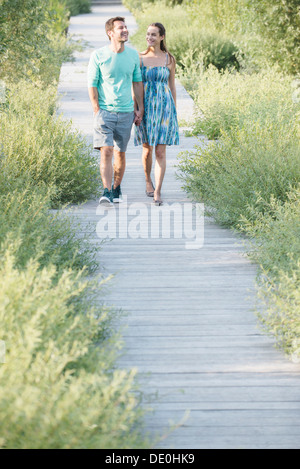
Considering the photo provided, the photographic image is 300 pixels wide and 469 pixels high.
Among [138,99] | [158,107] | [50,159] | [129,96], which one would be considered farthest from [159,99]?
[50,159]

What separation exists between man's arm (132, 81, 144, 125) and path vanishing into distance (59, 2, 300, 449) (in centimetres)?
83

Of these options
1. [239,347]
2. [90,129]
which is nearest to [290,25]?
[90,129]

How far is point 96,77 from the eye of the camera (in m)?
6.24

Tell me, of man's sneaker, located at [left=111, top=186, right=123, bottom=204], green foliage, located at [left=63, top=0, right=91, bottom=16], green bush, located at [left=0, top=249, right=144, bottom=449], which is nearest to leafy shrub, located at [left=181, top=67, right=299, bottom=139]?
man's sneaker, located at [left=111, top=186, right=123, bottom=204]

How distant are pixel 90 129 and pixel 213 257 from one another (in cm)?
512

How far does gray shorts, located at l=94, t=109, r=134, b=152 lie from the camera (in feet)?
20.7

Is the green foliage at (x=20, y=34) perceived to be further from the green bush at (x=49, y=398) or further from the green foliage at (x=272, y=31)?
the green bush at (x=49, y=398)

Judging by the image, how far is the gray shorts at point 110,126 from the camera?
20.7 ft

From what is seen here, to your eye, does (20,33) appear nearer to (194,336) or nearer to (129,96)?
(129,96)

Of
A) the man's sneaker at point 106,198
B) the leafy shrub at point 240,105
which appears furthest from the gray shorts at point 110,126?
the leafy shrub at point 240,105

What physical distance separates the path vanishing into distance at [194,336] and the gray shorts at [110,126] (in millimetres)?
649

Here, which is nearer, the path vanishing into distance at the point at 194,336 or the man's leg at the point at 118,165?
the path vanishing into distance at the point at 194,336

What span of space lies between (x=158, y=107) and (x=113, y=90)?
0.46 metres
